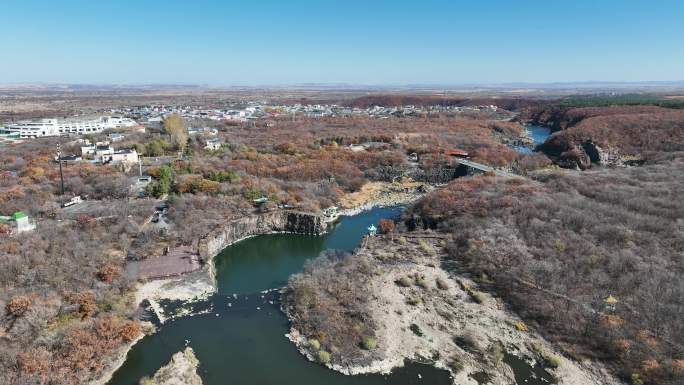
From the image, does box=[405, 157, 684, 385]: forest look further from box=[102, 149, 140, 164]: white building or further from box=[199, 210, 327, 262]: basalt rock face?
box=[102, 149, 140, 164]: white building

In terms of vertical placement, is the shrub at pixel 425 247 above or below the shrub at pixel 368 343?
above

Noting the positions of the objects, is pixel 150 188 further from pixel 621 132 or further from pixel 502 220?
pixel 621 132

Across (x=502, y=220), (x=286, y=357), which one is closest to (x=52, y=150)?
(x=286, y=357)

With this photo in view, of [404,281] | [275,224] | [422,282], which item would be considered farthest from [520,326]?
[275,224]

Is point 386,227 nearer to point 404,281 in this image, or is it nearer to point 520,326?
point 404,281

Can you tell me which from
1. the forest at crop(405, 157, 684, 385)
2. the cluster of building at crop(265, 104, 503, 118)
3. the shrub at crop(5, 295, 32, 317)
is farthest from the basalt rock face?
the cluster of building at crop(265, 104, 503, 118)

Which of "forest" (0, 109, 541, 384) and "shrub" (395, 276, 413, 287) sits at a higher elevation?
"forest" (0, 109, 541, 384)

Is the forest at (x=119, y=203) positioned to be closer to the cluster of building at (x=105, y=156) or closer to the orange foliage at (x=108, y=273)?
the orange foliage at (x=108, y=273)

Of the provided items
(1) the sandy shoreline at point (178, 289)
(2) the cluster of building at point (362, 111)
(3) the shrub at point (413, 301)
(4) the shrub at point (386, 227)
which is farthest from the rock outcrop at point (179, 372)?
(2) the cluster of building at point (362, 111)
